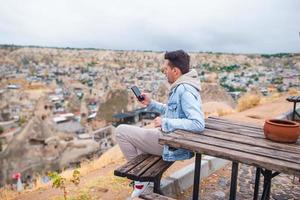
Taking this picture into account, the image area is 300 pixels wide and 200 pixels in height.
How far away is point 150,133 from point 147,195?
740 mm

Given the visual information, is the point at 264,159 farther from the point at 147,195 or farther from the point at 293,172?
the point at 147,195

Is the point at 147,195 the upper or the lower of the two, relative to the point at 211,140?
lower

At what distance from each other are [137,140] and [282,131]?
1532 mm

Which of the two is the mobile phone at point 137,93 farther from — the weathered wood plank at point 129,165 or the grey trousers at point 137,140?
the weathered wood plank at point 129,165

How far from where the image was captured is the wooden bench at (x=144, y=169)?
131 inches

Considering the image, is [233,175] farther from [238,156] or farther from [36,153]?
[36,153]

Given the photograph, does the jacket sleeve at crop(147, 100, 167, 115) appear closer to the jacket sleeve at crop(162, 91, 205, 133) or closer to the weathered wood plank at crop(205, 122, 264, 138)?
the weathered wood plank at crop(205, 122, 264, 138)

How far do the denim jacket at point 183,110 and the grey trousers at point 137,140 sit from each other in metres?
0.25

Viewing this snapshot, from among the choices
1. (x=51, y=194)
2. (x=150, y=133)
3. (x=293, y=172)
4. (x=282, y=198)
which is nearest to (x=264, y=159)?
(x=293, y=172)

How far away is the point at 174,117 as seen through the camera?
141 inches

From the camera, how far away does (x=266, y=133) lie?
3.27 metres

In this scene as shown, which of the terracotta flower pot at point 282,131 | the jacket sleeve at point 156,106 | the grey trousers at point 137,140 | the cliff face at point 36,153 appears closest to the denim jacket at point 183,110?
the grey trousers at point 137,140

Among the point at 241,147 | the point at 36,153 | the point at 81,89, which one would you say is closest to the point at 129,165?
the point at 241,147

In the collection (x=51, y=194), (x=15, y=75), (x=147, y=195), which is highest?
(x=147, y=195)
